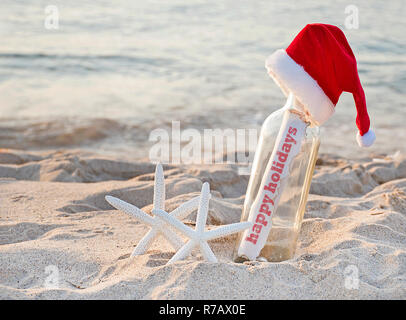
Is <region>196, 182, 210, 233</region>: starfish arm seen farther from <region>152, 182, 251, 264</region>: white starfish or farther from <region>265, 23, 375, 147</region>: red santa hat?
<region>265, 23, 375, 147</region>: red santa hat

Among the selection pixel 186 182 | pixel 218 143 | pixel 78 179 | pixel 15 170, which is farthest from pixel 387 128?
pixel 15 170

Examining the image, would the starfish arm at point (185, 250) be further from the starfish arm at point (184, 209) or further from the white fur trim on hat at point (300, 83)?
the white fur trim on hat at point (300, 83)

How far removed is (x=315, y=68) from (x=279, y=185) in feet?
1.84

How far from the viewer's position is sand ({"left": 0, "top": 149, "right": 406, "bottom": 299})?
1.99m

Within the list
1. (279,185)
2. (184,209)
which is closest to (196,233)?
(184,209)

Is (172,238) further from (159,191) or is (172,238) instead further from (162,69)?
(162,69)

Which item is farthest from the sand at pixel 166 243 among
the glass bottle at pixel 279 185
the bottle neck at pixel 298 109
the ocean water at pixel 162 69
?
the ocean water at pixel 162 69

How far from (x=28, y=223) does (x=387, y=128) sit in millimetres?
5070

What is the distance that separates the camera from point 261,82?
832cm

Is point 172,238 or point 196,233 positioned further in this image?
point 172,238

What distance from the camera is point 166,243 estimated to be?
266cm

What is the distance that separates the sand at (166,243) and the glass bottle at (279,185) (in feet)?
0.48

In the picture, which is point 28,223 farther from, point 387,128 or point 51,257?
point 387,128

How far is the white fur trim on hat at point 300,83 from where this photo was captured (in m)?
2.16
